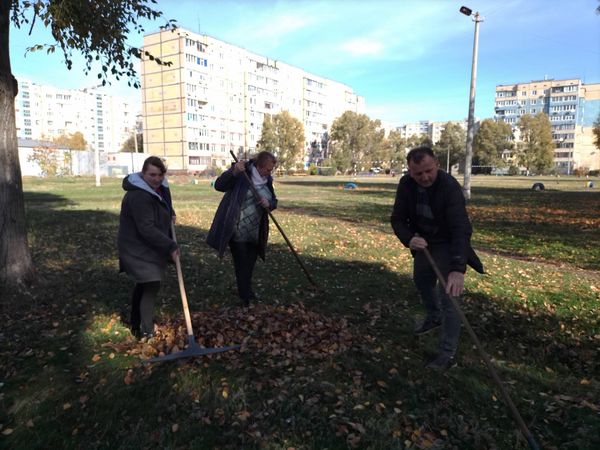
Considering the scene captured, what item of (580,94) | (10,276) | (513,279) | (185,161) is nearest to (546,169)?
(580,94)

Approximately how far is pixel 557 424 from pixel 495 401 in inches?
18.5

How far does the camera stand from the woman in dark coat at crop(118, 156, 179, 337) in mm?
4234

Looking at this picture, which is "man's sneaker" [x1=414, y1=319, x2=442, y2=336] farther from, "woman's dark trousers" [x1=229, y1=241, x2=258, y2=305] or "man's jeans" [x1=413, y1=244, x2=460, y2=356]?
"woman's dark trousers" [x1=229, y1=241, x2=258, y2=305]

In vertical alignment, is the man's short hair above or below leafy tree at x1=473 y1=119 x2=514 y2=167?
below

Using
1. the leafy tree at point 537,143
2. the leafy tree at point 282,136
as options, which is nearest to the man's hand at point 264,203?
the leafy tree at point 282,136

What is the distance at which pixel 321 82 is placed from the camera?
121062 mm

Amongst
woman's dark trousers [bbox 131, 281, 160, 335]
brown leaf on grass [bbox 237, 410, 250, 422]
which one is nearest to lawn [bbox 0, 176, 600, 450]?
brown leaf on grass [bbox 237, 410, 250, 422]

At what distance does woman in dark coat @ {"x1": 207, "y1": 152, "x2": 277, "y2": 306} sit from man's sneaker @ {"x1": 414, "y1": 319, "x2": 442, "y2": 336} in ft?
7.40

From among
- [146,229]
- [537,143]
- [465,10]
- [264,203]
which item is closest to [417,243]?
[264,203]

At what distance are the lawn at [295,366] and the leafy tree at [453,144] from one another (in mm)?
92870

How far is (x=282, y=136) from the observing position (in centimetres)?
8200

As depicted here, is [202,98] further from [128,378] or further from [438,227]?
[438,227]

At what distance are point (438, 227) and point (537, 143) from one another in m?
96.8

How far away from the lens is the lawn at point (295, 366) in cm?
333
